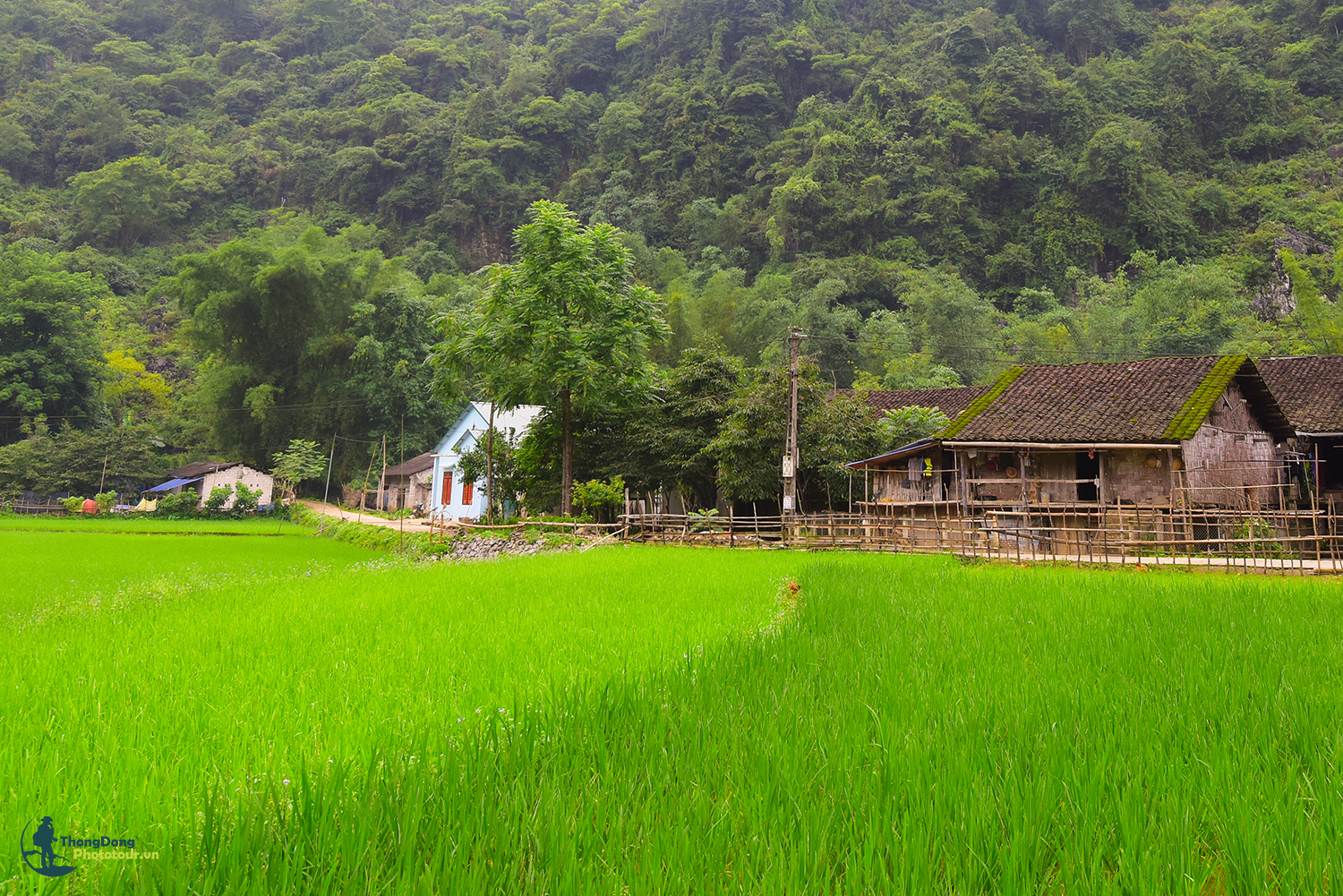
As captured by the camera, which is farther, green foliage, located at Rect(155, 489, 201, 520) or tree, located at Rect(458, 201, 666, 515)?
green foliage, located at Rect(155, 489, 201, 520)

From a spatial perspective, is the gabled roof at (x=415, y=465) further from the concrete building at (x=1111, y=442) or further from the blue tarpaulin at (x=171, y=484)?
the concrete building at (x=1111, y=442)

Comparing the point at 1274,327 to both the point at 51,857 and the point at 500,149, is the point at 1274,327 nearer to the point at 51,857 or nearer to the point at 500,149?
the point at 51,857

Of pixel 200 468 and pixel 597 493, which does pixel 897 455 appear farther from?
pixel 200 468

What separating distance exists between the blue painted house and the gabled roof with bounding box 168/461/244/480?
14943mm

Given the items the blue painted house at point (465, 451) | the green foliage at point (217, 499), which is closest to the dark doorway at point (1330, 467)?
the blue painted house at point (465, 451)

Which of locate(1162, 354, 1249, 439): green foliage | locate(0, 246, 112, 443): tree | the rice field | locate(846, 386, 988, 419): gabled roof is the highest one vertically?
locate(0, 246, 112, 443): tree

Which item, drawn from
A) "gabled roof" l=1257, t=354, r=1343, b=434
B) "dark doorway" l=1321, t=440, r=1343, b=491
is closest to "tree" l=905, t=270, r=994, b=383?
"gabled roof" l=1257, t=354, r=1343, b=434

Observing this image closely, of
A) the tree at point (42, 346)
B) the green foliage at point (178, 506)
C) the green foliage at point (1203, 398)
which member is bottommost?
the green foliage at point (178, 506)

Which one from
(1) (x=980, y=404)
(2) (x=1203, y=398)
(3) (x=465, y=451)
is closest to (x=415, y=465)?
(3) (x=465, y=451)

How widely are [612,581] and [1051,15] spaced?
86622mm

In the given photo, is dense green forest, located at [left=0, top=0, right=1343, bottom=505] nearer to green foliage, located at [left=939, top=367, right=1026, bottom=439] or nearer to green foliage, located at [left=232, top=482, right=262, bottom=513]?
green foliage, located at [left=232, top=482, right=262, bottom=513]

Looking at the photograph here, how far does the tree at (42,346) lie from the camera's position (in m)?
42.2

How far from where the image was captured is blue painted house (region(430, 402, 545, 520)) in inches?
1312

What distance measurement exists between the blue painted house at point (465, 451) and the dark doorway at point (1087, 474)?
22.1 m
